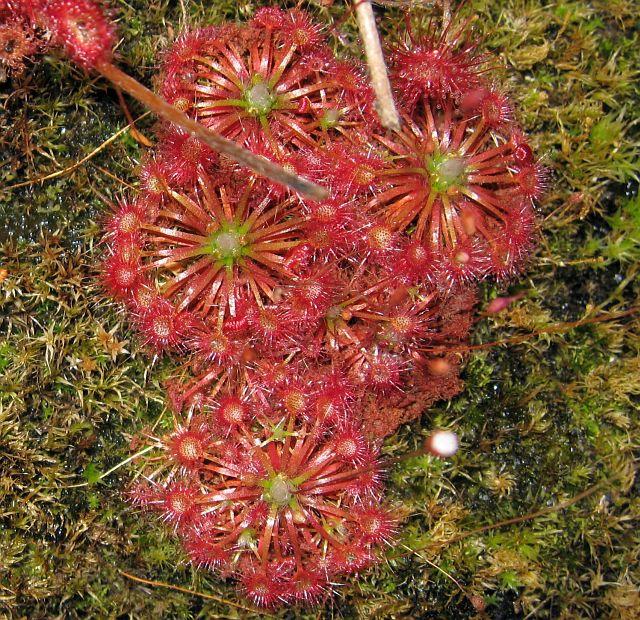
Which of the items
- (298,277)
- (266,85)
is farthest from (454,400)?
(266,85)

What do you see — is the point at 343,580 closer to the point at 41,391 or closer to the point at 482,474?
the point at 482,474

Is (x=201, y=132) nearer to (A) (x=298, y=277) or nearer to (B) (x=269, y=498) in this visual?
(A) (x=298, y=277)

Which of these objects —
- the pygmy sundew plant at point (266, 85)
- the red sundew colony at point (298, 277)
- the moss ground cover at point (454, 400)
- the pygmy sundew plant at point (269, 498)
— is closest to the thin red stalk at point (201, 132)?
the red sundew colony at point (298, 277)

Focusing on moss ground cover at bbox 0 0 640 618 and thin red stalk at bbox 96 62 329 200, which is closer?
thin red stalk at bbox 96 62 329 200

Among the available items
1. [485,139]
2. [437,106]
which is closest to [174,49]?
[437,106]

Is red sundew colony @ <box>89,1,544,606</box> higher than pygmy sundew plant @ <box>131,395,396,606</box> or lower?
higher

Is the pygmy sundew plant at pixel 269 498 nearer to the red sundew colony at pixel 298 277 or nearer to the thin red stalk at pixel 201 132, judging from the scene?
the red sundew colony at pixel 298 277

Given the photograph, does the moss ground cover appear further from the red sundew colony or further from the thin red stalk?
the thin red stalk

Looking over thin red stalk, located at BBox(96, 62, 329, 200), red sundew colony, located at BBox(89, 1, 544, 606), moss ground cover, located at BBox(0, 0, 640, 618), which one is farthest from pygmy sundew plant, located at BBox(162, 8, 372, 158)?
thin red stalk, located at BBox(96, 62, 329, 200)
